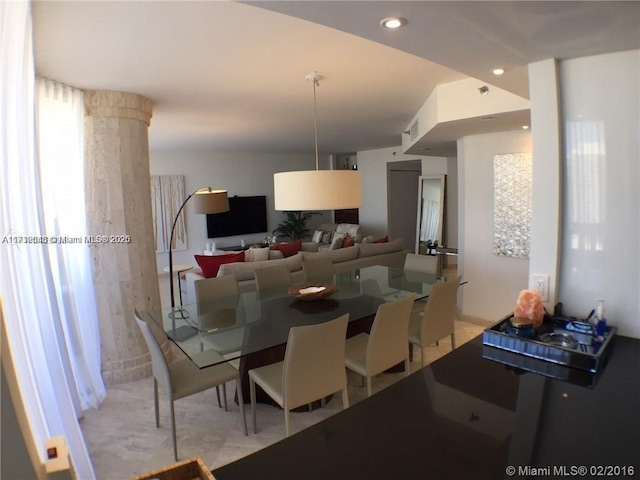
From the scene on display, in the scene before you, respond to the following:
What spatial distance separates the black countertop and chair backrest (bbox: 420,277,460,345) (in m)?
1.69

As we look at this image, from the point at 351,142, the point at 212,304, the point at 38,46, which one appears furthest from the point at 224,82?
the point at 351,142

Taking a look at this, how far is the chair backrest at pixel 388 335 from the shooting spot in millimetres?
2600

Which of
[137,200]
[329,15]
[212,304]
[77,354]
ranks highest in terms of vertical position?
[329,15]

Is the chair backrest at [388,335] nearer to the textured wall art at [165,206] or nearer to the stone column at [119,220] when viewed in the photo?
the stone column at [119,220]

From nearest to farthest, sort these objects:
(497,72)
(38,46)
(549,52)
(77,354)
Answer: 1. (549,52)
2. (497,72)
3. (38,46)
4. (77,354)

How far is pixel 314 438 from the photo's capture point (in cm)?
111

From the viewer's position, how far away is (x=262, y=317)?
9.55ft

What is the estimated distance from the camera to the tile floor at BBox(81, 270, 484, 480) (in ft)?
8.20

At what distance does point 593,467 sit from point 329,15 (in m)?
1.41

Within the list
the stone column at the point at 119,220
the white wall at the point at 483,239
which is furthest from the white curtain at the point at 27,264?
the white wall at the point at 483,239

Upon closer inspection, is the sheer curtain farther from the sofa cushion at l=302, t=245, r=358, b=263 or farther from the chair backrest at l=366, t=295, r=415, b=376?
the sofa cushion at l=302, t=245, r=358, b=263

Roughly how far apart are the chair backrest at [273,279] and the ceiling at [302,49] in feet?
5.63

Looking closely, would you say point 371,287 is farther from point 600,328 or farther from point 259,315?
point 600,328

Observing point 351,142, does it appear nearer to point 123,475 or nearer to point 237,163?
point 237,163
